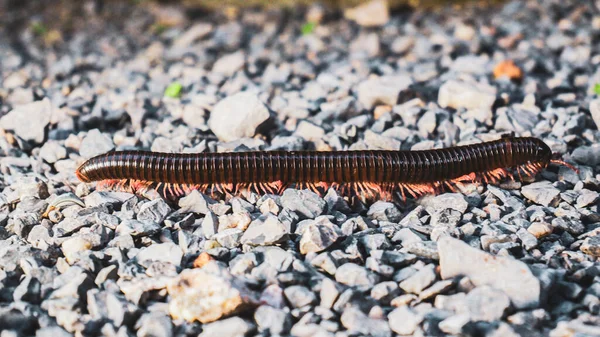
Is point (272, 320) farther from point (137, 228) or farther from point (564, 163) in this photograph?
point (564, 163)

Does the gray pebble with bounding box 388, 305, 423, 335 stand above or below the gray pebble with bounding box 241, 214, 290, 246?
below

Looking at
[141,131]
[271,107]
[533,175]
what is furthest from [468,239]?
[141,131]

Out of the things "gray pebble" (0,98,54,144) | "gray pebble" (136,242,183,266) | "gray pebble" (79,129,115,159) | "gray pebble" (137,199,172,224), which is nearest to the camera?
"gray pebble" (136,242,183,266)

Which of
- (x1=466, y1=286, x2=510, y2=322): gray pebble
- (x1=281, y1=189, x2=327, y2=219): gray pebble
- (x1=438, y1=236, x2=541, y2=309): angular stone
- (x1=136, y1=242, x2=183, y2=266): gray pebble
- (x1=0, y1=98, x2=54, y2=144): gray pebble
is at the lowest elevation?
(x1=466, y1=286, x2=510, y2=322): gray pebble

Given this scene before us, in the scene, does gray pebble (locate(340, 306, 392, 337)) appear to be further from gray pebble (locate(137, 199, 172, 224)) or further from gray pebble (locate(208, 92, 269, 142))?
gray pebble (locate(208, 92, 269, 142))

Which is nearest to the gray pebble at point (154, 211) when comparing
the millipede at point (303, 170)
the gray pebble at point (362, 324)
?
the millipede at point (303, 170)

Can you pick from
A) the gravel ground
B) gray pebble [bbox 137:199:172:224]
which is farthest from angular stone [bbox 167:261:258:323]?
gray pebble [bbox 137:199:172:224]
